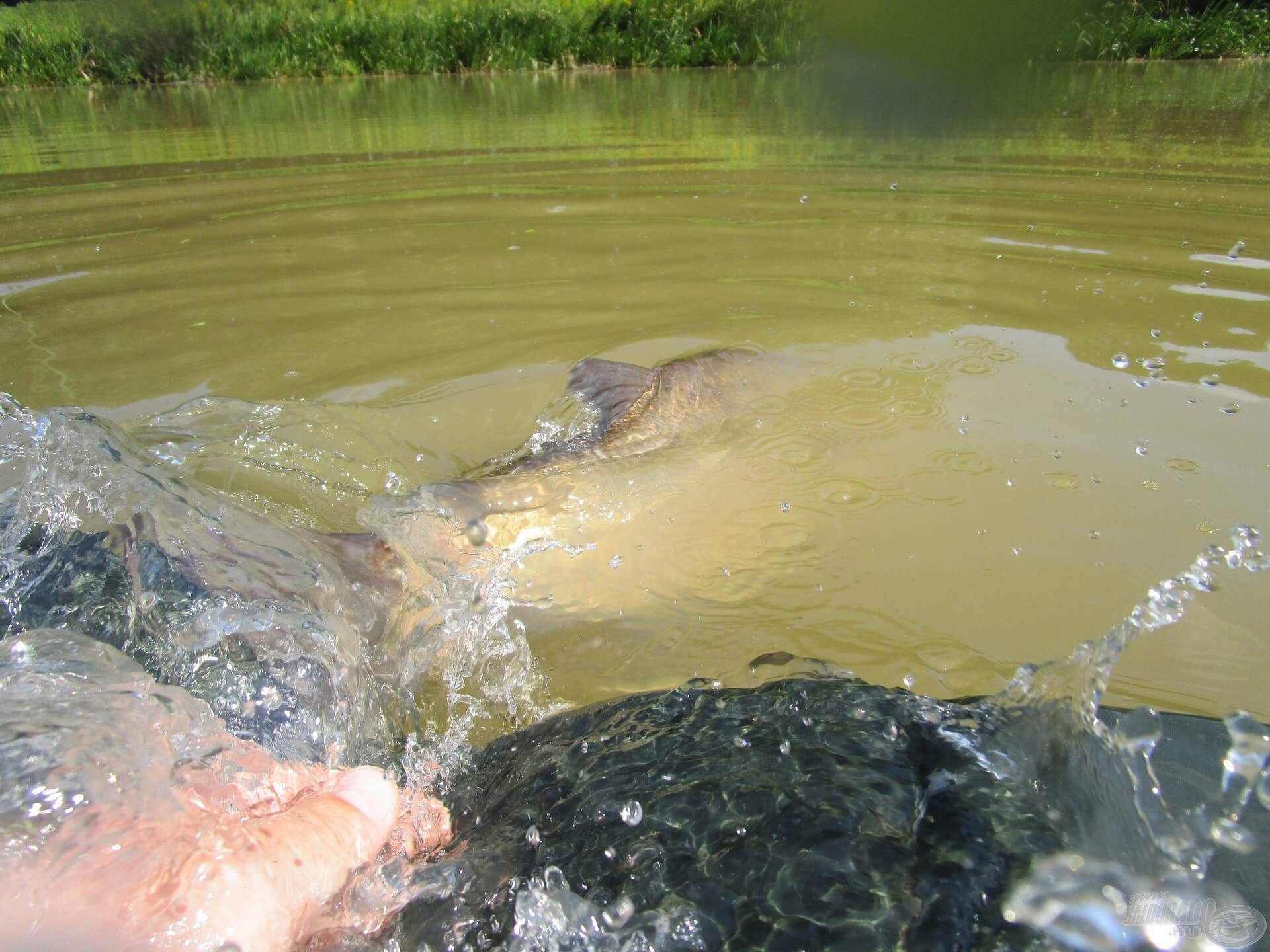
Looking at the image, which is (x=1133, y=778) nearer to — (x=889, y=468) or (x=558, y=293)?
(x=889, y=468)

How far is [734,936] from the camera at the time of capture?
121 centimetres

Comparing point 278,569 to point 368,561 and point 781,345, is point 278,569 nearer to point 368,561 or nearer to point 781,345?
point 368,561

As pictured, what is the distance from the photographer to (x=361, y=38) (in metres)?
18.0

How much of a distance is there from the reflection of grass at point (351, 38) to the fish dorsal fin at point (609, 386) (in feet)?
45.8

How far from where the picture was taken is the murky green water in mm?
2354

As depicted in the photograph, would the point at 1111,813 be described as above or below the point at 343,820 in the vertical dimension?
above

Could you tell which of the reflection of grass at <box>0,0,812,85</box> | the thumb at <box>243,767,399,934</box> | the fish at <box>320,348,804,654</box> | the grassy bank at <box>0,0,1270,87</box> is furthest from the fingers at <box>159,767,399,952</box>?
the reflection of grass at <box>0,0,812,85</box>

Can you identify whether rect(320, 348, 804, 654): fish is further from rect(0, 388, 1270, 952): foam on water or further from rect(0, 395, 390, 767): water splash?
rect(0, 395, 390, 767): water splash

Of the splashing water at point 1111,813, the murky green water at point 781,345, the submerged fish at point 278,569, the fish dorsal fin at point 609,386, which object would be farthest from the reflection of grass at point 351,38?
the splashing water at point 1111,813

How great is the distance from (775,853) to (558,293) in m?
3.62

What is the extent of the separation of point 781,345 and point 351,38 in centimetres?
1731

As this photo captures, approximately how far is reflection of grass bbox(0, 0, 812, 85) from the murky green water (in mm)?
9911

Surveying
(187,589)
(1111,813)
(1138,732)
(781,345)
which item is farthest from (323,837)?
(781,345)

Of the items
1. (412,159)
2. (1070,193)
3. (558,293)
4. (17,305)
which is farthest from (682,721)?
(412,159)
